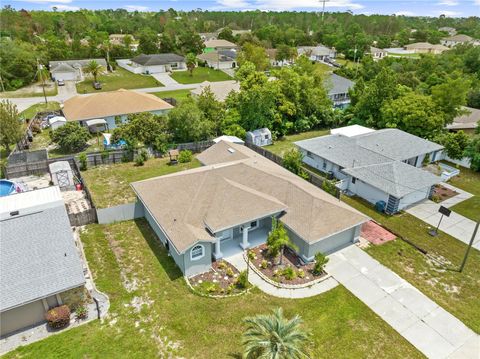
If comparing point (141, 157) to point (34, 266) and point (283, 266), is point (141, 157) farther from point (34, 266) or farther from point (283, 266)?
point (283, 266)

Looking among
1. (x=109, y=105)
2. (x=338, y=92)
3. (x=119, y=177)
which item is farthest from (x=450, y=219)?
(x=109, y=105)

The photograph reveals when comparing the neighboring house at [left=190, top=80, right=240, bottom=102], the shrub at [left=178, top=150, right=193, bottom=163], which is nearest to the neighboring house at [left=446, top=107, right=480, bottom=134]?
the neighboring house at [left=190, top=80, right=240, bottom=102]

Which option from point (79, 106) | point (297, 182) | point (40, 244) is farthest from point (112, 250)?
point (79, 106)

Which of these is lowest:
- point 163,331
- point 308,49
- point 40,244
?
point 163,331

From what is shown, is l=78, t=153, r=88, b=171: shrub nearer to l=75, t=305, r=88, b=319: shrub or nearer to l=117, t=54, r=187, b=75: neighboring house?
l=75, t=305, r=88, b=319: shrub

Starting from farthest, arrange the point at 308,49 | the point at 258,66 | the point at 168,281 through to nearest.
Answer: the point at 308,49
the point at 258,66
the point at 168,281

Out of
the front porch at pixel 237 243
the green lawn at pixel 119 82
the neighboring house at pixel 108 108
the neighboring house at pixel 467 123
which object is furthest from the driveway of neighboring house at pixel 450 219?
the green lawn at pixel 119 82

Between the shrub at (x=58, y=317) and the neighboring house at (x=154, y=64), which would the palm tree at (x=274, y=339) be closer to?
the shrub at (x=58, y=317)

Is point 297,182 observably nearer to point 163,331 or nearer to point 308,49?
point 163,331

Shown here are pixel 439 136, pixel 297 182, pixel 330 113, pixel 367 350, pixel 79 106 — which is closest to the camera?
pixel 367 350
